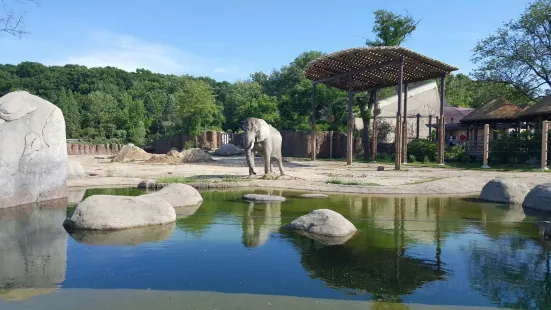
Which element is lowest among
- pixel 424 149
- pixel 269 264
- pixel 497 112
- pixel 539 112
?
pixel 269 264

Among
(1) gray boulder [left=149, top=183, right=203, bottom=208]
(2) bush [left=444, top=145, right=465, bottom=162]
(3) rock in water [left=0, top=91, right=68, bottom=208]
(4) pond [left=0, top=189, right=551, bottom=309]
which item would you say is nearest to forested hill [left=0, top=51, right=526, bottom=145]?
(2) bush [left=444, top=145, right=465, bottom=162]

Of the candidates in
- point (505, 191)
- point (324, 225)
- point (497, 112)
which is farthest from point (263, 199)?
point (497, 112)

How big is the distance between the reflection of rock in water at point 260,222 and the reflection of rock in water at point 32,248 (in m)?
2.57

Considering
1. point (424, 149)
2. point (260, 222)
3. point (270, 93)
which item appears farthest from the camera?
point (270, 93)

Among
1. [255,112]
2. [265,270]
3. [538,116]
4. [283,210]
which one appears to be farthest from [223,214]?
[255,112]

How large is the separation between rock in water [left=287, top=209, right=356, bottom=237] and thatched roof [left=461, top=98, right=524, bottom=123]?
2303cm

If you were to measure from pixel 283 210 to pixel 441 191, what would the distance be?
5.48 m

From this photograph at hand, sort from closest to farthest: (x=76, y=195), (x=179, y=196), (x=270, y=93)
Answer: (x=179, y=196) < (x=76, y=195) < (x=270, y=93)

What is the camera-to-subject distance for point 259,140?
14016 millimetres

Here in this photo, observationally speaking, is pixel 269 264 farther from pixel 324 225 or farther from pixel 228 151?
pixel 228 151

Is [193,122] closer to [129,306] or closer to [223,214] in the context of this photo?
[223,214]

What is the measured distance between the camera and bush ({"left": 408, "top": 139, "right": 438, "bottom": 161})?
2369 centimetres

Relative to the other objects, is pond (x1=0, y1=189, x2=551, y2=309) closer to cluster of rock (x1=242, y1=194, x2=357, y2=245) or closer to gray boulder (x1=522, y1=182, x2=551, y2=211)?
cluster of rock (x1=242, y1=194, x2=357, y2=245)

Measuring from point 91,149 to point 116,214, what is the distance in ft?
97.6
